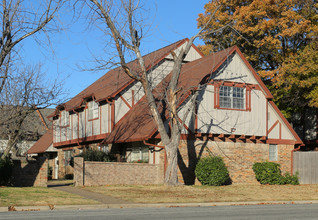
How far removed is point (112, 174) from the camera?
84.6ft

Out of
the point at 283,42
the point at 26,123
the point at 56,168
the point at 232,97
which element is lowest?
the point at 56,168

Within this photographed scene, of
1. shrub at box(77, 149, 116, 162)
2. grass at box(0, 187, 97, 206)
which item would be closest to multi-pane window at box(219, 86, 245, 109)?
shrub at box(77, 149, 116, 162)

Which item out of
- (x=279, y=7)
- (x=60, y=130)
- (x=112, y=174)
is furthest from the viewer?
(x=60, y=130)

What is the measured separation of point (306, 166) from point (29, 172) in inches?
703

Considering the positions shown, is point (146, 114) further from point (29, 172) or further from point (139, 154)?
point (29, 172)

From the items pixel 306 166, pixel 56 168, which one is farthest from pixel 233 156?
pixel 56 168

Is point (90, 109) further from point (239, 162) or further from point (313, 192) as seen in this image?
point (313, 192)

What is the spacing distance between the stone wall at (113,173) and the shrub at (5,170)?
338cm

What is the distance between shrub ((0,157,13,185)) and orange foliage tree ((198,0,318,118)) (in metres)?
18.5

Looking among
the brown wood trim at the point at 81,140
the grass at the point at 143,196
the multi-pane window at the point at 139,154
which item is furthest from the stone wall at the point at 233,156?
the brown wood trim at the point at 81,140

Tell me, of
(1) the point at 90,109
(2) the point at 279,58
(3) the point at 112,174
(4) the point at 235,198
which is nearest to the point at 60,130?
(1) the point at 90,109

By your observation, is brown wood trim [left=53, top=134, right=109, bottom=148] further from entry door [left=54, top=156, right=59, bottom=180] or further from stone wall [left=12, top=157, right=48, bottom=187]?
Result: stone wall [left=12, top=157, right=48, bottom=187]

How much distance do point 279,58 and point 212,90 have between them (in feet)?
33.1

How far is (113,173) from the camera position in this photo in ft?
84.7
